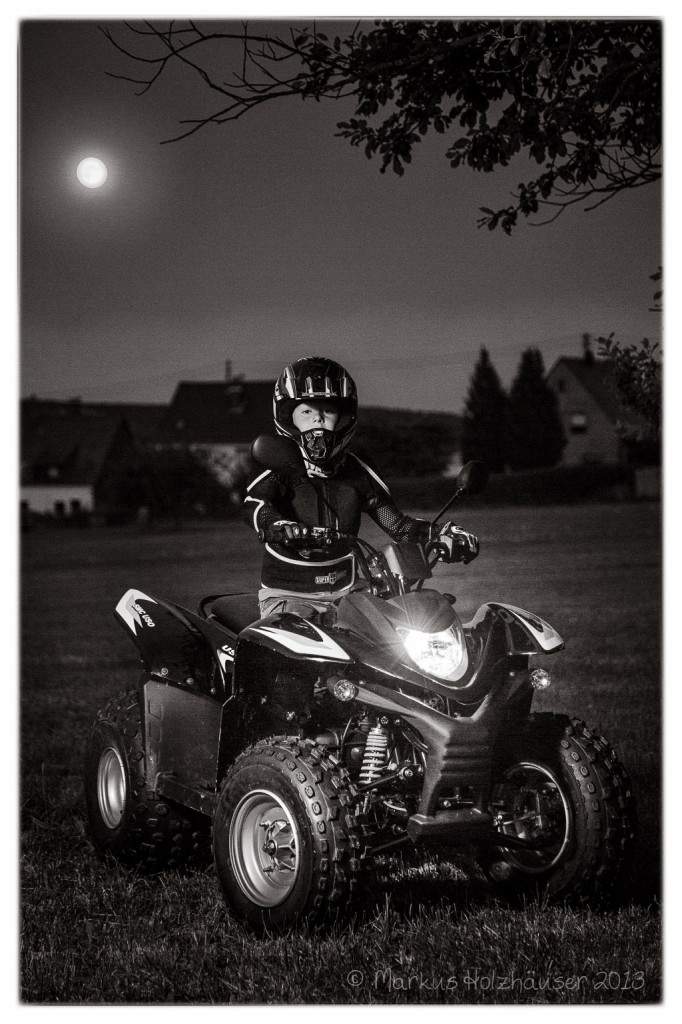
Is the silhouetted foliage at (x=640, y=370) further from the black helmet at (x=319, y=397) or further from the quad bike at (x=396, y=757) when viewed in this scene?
the quad bike at (x=396, y=757)

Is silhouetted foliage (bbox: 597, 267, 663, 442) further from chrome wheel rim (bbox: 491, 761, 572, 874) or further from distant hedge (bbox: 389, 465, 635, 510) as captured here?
chrome wheel rim (bbox: 491, 761, 572, 874)

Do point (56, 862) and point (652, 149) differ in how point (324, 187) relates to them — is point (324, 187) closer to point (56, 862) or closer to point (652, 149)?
point (652, 149)

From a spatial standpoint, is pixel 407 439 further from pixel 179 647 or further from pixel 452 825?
pixel 452 825

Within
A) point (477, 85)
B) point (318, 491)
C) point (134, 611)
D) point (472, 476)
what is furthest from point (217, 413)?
point (472, 476)

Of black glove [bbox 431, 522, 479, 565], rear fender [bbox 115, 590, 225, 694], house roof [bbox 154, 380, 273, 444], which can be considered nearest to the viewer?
black glove [bbox 431, 522, 479, 565]

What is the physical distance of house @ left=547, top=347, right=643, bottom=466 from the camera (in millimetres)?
4945

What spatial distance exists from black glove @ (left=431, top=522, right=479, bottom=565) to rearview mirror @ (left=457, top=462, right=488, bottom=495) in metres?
0.18

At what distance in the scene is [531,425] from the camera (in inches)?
203

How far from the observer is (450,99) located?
4582mm

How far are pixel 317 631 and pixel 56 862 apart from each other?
1.76 metres

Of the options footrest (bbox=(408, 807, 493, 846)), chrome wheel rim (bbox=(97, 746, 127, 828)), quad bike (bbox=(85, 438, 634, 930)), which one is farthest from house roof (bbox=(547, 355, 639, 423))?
chrome wheel rim (bbox=(97, 746, 127, 828))

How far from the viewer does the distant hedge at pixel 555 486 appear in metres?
5.02

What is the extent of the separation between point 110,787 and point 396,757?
1446 mm

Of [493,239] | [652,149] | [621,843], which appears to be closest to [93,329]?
[493,239]
